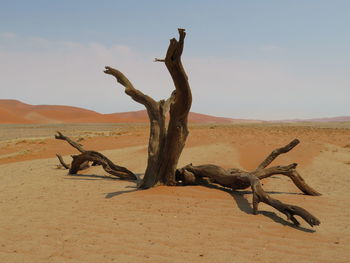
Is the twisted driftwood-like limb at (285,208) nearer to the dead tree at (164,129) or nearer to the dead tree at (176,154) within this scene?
the dead tree at (176,154)

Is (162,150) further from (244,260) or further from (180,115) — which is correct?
(244,260)

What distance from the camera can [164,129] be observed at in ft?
22.9

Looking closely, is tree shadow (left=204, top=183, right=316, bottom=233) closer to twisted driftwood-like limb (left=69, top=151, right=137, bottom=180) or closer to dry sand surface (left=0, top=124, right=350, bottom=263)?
dry sand surface (left=0, top=124, right=350, bottom=263)

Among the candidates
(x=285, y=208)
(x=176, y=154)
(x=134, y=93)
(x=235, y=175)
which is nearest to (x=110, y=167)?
(x=134, y=93)

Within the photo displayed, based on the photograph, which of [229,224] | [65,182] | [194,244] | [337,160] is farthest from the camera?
[337,160]

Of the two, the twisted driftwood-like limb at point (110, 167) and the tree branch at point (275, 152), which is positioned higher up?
the tree branch at point (275, 152)

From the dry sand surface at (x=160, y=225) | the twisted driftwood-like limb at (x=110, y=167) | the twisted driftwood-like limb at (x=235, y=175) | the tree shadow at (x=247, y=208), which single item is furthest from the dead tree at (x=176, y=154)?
the twisted driftwood-like limb at (x=110, y=167)

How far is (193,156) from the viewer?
12.7 meters

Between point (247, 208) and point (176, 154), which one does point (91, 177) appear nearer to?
point (176, 154)

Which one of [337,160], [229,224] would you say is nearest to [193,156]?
[337,160]

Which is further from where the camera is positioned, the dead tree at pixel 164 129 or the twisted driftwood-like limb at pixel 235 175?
the twisted driftwood-like limb at pixel 235 175

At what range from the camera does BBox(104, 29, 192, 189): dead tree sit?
20.3 feet

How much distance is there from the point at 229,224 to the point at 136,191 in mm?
2493

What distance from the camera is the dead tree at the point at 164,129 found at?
6.19m
